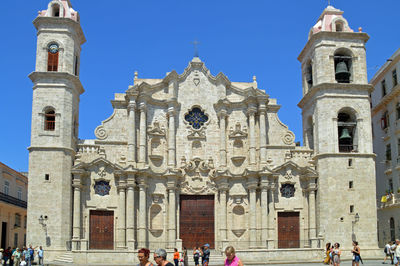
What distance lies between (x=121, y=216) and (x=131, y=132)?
5.62 m

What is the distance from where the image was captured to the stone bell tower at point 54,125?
3219cm

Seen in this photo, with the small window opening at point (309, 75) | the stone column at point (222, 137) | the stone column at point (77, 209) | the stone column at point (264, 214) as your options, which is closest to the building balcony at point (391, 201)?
the stone column at point (264, 214)

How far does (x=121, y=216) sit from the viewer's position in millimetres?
34031

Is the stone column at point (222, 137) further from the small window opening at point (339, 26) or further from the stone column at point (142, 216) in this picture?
the small window opening at point (339, 26)

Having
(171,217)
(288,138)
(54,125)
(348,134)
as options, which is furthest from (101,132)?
(348,134)

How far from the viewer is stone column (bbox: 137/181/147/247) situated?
34.1 meters

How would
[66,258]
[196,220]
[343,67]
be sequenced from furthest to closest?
[343,67] → [196,220] → [66,258]

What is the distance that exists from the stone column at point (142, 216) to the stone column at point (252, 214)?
6.95 m

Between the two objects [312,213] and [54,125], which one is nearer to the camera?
[54,125]

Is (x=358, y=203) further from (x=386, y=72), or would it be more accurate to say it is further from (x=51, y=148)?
(x=51, y=148)

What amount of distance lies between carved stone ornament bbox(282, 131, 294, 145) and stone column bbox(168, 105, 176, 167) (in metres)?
7.85

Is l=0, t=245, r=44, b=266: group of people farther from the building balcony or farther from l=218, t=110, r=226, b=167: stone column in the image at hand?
the building balcony

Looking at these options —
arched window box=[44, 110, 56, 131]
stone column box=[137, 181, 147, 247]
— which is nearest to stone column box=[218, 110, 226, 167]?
stone column box=[137, 181, 147, 247]

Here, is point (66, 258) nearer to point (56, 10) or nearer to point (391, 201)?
point (56, 10)
